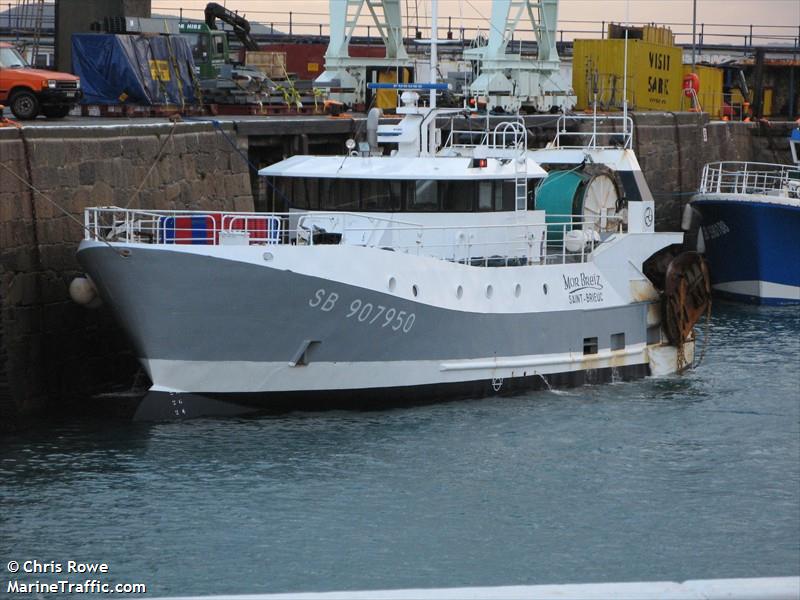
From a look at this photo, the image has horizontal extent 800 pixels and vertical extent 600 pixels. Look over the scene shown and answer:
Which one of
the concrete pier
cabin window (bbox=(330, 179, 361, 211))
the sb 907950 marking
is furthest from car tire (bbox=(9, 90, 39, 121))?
the sb 907950 marking

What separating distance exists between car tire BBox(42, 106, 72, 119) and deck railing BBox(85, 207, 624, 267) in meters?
5.24

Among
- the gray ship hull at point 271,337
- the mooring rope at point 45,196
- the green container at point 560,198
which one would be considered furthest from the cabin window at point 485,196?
the mooring rope at point 45,196

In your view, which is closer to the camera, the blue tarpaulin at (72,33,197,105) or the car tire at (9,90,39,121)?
the car tire at (9,90,39,121)

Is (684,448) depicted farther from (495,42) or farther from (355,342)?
(495,42)

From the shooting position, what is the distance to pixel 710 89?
48.7m

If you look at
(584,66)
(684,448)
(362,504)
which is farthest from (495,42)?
(362,504)

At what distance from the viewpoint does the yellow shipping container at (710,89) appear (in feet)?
157

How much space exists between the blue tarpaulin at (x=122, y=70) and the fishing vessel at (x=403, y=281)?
8891mm

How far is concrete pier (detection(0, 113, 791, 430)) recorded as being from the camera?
645 inches

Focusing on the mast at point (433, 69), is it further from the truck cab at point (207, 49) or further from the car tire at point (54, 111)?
the truck cab at point (207, 49)

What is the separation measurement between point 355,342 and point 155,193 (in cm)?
504

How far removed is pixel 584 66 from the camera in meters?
42.6

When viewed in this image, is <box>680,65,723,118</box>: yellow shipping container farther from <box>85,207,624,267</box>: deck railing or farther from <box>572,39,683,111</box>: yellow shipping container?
<box>85,207,624,267</box>: deck railing

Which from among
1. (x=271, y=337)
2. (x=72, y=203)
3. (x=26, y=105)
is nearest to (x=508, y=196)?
(x=271, y=337)
